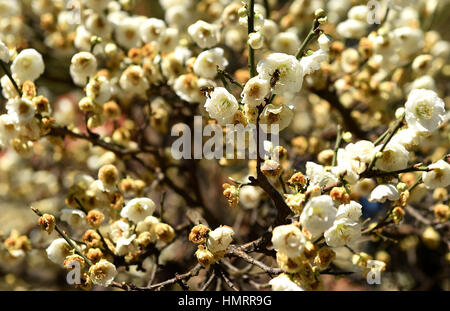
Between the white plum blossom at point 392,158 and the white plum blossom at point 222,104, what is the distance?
0.34 meters

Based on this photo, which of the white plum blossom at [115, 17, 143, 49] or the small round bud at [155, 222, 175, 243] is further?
the white plum blossom at [115, 17, 143, 49]

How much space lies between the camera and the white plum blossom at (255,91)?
882 mm

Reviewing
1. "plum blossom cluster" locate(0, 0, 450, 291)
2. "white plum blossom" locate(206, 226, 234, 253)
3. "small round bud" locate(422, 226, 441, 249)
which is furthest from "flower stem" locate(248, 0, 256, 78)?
"small round bud" locate(422, 226, 441, 249)

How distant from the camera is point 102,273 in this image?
0.98 metres

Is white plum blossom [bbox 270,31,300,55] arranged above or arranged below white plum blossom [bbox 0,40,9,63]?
above

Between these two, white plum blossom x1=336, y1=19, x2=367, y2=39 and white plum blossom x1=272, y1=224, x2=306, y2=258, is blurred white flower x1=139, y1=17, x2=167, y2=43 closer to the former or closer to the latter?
white plum blossom x1=336, y1=19, x2=367, y2=39

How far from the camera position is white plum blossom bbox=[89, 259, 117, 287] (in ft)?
3.19

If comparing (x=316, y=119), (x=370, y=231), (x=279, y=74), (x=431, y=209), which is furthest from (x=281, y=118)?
(x=316, y=119)

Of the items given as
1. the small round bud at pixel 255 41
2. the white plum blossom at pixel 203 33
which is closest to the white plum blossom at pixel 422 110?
the small round bud at pixel 255 41

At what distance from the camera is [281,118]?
0.98 meters

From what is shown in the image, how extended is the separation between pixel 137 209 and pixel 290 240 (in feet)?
1.54

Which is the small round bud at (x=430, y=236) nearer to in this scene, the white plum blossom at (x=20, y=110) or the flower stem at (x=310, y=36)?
the flower stem at (x=310, y=36)

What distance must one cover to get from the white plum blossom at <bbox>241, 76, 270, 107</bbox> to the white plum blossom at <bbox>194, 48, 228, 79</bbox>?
0.34m
